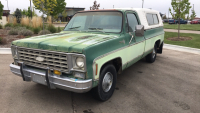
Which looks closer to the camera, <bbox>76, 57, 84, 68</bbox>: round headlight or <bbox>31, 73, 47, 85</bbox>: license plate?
<bbox>76, 57, 84, 68</bbox>: round headlight

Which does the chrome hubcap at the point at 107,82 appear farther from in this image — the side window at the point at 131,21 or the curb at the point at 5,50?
the curb at the point at 5,50

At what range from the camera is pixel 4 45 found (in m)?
9.24

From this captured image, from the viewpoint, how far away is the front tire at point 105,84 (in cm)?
325

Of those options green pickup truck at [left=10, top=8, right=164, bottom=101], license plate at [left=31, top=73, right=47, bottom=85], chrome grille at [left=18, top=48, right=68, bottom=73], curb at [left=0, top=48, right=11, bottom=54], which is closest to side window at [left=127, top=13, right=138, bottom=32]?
green pickup truck at [left=10, top=8, right=164, bottom=101]

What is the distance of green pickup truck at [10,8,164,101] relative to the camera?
2814 mm

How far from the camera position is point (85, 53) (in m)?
2.70

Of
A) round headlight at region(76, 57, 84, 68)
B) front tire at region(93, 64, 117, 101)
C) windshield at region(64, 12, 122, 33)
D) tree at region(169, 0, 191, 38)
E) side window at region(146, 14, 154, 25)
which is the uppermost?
tree at region(169, 0, 191, 38)

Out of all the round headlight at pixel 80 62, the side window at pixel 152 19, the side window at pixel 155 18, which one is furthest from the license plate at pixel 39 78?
the side window at pixel 155 18

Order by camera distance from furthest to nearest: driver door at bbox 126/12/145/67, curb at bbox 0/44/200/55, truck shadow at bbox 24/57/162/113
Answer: curb at bbox 0/44/200/55 < driver door at bbox 126/12/145/67 < truck shadow at bbox 24/57/162/113

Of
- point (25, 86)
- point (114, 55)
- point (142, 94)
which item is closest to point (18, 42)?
point (25, 86)

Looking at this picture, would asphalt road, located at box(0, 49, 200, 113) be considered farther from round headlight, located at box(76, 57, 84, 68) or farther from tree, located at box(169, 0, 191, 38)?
tree, located at box(169, 0, 191, 38)

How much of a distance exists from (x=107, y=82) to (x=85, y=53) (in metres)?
1.07

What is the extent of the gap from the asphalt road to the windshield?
1573 millimetres

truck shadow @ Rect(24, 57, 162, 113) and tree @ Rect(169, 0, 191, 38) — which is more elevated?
tree @ Rect(169, 0, 191, 38)
